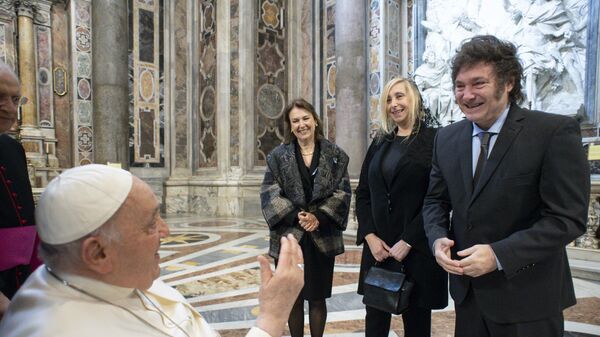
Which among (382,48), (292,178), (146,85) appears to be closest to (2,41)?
(146,85)

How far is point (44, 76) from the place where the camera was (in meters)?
9.98

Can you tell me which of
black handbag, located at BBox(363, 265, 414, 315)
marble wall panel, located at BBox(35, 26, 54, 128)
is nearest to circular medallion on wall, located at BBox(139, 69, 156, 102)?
marble wall panel, located at BBox(35, 26, 54, 128)

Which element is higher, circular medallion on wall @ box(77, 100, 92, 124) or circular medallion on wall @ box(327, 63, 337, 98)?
circular medallion on wall @ box(327, 63, 337, 98)

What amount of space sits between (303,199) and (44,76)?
9.98m

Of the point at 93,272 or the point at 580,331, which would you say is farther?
the point at 580,331

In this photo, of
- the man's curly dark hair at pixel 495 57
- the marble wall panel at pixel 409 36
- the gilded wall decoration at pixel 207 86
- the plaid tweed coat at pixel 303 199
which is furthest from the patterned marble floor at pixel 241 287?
the marble wall panel at pixel 409 36

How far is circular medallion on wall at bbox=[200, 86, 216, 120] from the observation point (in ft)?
37.5

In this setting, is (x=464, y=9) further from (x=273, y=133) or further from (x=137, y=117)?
(x=137, y=117)

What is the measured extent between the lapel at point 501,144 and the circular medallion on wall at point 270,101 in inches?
397

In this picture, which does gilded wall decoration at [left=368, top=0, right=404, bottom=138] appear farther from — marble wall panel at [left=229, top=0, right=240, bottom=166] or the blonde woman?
the blonde woman

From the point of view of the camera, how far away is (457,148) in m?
1.81

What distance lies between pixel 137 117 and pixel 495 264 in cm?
1099

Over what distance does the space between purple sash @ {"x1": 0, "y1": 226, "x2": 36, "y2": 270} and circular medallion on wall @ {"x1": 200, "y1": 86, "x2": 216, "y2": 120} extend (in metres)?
9.85

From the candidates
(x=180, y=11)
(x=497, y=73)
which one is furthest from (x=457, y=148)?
(x=180, y=11)
